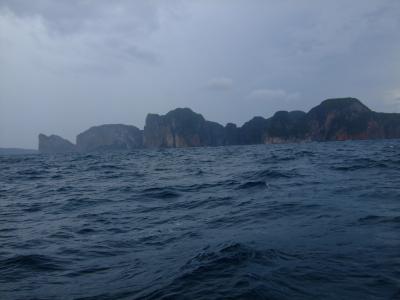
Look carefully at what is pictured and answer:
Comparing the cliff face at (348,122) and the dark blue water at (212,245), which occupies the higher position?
the cliff face at (348,122)

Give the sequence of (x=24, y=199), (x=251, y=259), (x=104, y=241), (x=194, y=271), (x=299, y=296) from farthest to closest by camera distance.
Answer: (x=24, y=199) → (x=104, y=241) → (x=251, y=259) → (x=194, y=271) → (x=299, y=296)

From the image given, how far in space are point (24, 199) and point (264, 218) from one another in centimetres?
1109

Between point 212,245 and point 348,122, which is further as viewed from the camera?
point 348,122

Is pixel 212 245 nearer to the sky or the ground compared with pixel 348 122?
nearer to the ground

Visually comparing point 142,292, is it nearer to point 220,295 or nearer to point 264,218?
point 220,295

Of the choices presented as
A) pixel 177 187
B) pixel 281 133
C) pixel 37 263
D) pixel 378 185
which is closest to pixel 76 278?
pixel 37 263

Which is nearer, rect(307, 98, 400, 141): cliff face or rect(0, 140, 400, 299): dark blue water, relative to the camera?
rect(0, 140, 400, 299): dark blue water

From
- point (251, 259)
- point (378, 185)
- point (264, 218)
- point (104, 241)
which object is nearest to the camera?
point (251, 259)

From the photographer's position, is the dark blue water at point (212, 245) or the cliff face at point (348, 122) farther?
the cliff face at point (348, 122)

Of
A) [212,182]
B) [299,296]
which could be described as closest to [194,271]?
[299,296]

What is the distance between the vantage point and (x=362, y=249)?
6336 millimetres

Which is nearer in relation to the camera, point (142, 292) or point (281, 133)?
point (142, 292)

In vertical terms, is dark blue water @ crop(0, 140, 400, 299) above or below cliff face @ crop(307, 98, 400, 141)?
below

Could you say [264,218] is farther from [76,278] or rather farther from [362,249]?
[76,278]
